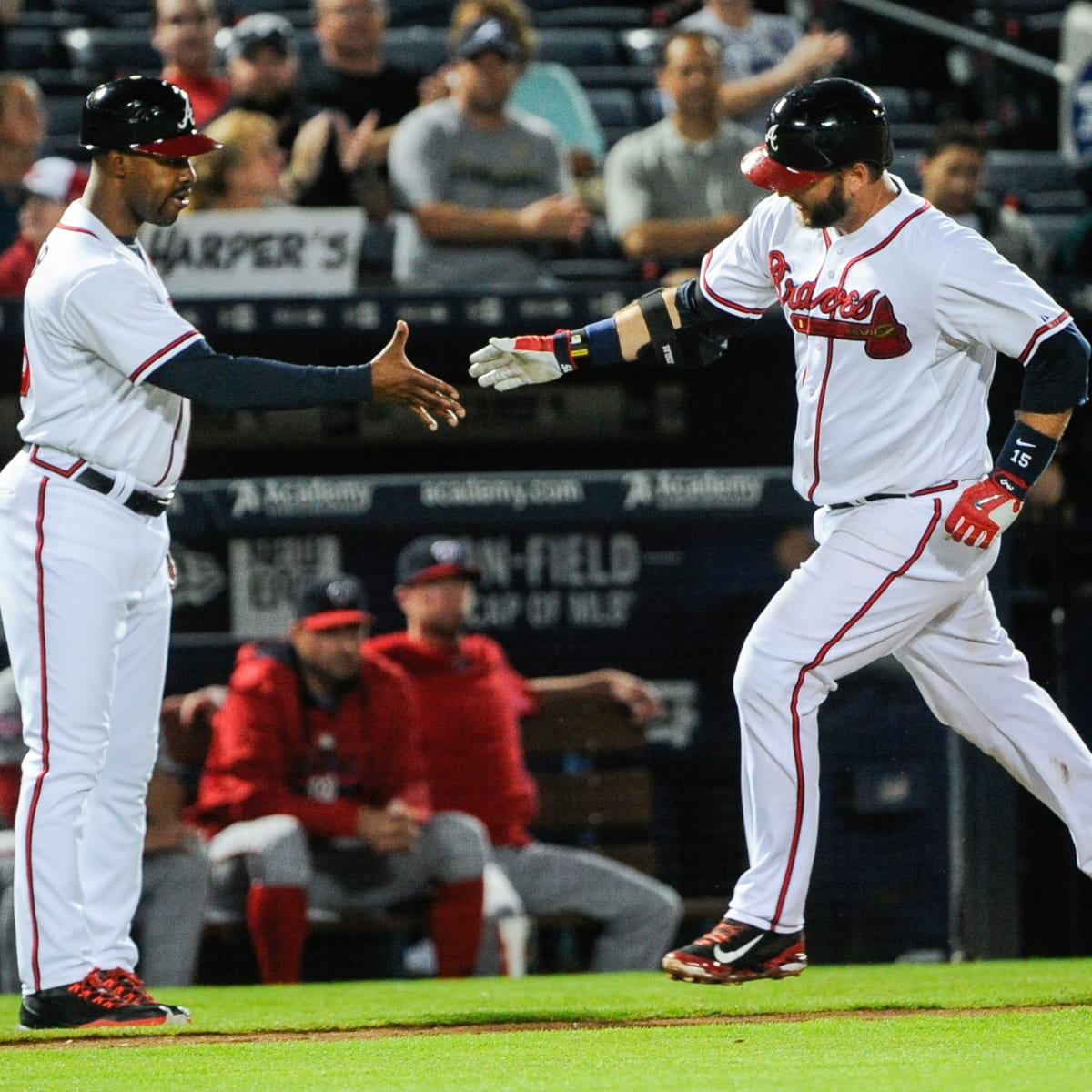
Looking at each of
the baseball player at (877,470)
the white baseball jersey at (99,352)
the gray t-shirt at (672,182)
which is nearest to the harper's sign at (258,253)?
the gray t-shirt at (672,182)

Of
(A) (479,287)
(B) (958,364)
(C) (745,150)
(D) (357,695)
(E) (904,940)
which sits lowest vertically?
(E) (904,940)

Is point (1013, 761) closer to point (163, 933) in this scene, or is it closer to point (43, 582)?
point (43, 582)

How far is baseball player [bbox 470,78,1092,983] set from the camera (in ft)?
13.2

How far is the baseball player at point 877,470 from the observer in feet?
13.2

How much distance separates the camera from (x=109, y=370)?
4.14m

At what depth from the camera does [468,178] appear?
695 centimetres

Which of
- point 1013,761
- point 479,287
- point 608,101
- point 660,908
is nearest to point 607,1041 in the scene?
point 1013,761

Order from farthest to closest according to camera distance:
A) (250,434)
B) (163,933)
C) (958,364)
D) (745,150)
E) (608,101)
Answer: (608,101)
(745,150)
(250,434)
(163,933)
(958,364)

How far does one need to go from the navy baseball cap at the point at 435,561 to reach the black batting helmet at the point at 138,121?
220 cm

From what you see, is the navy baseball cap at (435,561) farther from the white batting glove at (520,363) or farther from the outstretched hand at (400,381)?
the outstretched hand at (400,381)

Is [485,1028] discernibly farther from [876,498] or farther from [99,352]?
[99,352]

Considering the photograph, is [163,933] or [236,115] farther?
[236,115]

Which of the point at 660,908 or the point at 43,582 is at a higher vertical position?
the point at 43,582

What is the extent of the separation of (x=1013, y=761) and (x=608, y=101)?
17.6 feet
